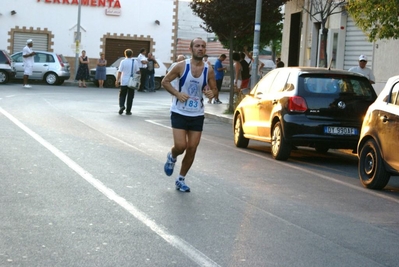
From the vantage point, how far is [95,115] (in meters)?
24.8

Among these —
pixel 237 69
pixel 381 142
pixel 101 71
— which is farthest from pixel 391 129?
pixel 101 71

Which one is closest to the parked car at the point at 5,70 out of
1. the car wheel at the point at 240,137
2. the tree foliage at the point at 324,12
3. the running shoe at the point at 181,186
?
the tree foliage at the point at 324,12

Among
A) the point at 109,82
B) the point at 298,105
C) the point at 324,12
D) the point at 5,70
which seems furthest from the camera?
Result: the point at 109,82

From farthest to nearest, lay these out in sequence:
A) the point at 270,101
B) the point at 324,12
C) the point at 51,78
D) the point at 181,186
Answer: the point at 51,78
the point at 324,12
the point at 270,101
the point at 181,186

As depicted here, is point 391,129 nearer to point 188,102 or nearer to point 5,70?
point 188,102

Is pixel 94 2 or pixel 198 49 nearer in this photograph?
pixel 198 49

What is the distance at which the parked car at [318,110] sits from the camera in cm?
1542

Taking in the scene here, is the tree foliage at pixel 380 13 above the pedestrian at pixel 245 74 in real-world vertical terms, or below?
above

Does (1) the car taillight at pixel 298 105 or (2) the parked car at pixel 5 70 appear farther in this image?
(2) the parked car at pixel 5 70

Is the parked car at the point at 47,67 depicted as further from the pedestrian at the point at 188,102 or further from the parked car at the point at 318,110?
the pedestrian at the point at 188,102

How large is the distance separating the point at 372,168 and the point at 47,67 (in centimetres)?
3442

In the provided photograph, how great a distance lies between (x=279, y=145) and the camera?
15.7 m

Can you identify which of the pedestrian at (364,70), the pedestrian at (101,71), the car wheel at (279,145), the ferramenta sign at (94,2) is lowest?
the pedestrian at (101,71)

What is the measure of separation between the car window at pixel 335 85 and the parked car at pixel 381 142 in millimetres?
2604
